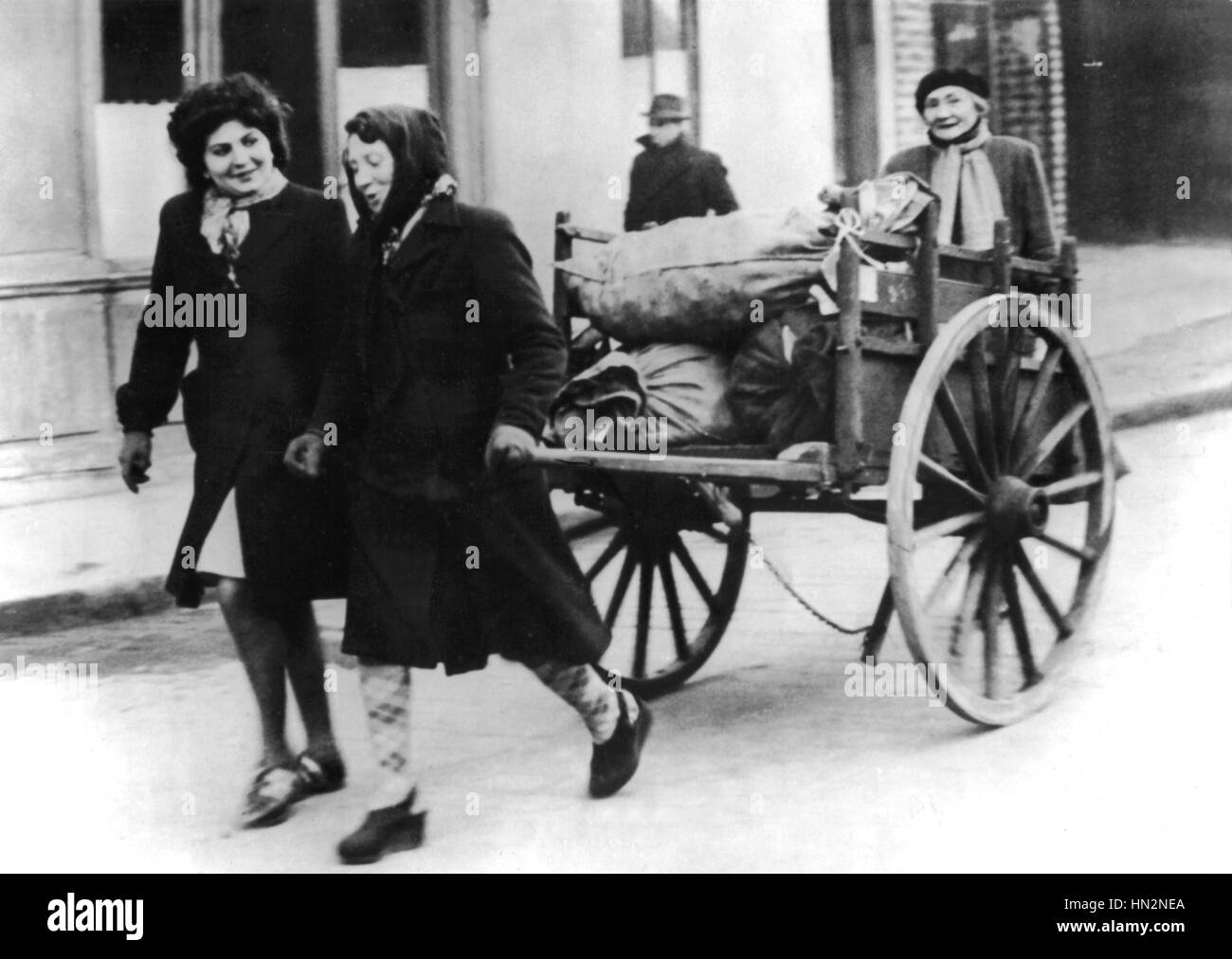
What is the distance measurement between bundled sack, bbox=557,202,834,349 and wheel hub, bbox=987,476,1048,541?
0.74 metres

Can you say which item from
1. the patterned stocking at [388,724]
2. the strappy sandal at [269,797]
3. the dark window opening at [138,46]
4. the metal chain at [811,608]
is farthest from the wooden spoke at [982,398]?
the dark window opening at [138,46]

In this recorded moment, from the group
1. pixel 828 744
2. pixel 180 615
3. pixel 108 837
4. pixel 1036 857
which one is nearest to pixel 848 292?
pixel 828 744

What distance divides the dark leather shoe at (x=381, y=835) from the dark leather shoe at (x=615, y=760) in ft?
1.64

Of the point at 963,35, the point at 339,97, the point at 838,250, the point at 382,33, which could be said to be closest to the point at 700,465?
the point at 838,250

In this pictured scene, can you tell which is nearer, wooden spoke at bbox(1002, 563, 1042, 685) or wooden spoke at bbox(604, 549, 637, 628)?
wooden spoke at bbox(1002, 563, 1042, 685)

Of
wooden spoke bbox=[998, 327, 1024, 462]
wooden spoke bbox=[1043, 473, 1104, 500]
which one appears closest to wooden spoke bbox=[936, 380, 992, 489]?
wooden spoke bbox=[998, 327, 1024, 462]

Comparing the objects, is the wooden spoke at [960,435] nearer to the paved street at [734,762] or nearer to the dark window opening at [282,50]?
the paved street at [734,762]

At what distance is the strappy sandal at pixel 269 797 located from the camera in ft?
12.6

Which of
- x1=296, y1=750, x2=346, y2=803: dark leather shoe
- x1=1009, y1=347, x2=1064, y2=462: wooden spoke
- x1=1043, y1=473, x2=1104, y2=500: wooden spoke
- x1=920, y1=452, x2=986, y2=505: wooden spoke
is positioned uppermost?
x1=1009, y1=347, x2=1064, y2=462: wooden spoke

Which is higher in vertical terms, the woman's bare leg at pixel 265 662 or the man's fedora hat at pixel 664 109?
the man's fedora hat at pixel 664 109

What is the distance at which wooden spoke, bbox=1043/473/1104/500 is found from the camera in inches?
166

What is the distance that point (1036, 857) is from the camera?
398 centimetres

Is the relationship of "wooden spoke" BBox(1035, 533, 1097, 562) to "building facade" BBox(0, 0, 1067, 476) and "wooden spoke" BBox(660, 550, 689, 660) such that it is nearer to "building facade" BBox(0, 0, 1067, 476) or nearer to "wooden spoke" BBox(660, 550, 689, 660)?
"wooden spoke" BBox(660, 550, 689, 660)

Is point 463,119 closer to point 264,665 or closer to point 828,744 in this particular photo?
point 264,665
